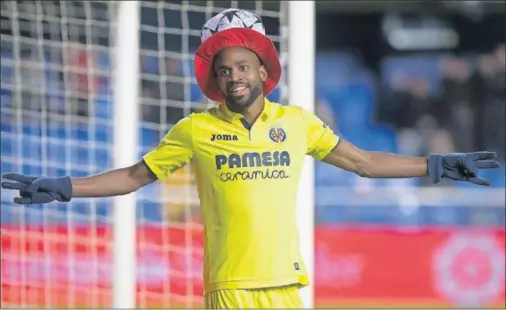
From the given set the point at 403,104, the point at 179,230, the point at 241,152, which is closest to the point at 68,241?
the point at 179,230

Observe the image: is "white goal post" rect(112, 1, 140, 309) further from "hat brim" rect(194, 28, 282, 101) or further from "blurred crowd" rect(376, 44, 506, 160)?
"blurred crowd" rect(376, 44, 506, 160)

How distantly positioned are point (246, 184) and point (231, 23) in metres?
0.52

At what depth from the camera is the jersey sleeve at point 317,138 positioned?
4324 millimetres

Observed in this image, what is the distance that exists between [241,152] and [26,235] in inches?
143

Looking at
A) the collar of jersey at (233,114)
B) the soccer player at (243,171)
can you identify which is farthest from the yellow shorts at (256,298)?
the collar of jersey at (233,114)

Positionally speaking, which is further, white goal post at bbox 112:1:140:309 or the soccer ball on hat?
white goal post at bbox 112:1:140:309

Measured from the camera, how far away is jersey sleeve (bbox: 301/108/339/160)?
4324mm

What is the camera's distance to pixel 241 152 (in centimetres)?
421

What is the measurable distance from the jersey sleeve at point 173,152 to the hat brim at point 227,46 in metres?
0.15

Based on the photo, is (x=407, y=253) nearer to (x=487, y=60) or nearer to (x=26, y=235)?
(x=487, y=60)

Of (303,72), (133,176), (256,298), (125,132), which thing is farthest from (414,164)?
(125,132)

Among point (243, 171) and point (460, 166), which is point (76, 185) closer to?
point (243, 171)

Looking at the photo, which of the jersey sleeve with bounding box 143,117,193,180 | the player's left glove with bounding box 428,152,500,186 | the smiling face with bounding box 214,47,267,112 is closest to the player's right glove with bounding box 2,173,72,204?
the jersey sleeve with bounding box 143,117,193,180

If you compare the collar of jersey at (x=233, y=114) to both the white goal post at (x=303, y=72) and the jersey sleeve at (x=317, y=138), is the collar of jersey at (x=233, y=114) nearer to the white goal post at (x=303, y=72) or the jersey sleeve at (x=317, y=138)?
the jersey sleeve at (x=317, y=138)
